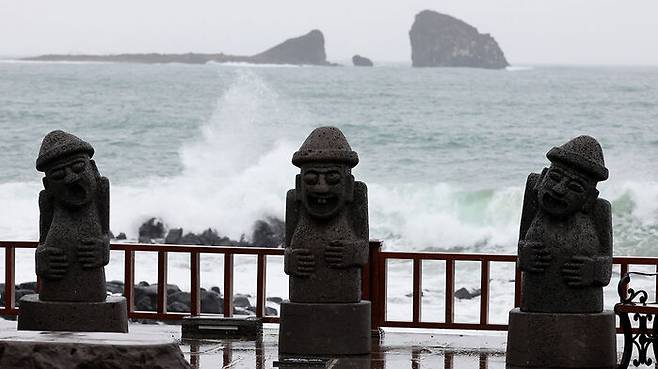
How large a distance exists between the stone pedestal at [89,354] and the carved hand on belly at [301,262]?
3.90 m

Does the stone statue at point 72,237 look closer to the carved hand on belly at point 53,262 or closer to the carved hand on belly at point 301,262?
the carved hand on belly at point 53,262

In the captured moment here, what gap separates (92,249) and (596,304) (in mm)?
4702

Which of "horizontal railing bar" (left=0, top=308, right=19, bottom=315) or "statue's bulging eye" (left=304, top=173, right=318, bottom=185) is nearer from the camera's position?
"statue's bulging eye" (left=304, top=173, right=318, bottom=185)

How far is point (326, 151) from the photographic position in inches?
563

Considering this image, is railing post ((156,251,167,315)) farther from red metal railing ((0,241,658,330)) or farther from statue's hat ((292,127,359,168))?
statue's hat ((292,127,359,168))

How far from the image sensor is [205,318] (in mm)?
15969

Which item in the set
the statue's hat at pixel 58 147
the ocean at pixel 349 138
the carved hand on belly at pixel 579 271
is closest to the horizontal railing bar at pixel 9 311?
the statue's hat at pixel 58 147

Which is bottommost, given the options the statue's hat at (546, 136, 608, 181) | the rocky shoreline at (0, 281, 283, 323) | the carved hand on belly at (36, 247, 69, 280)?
the rocky shoreline at (0, 281, 283, 323)

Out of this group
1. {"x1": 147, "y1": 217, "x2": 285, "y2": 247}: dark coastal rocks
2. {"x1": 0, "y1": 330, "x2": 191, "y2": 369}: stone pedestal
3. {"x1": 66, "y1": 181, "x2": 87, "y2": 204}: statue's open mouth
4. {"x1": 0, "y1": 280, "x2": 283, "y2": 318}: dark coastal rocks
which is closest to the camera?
{"x1": 0, "y1": 330, "x2": 191, "y2": 369}: stone pedestal

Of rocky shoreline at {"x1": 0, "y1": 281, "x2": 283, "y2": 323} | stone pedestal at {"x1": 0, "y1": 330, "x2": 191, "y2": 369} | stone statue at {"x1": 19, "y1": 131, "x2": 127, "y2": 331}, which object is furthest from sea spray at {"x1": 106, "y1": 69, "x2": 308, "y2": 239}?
stone pedestal at {"x1": 0, "y1": 330, "x2": 191, "y2": 369}

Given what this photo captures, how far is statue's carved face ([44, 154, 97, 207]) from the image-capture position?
1439cm

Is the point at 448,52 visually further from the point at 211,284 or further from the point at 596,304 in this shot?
the point at 596,304

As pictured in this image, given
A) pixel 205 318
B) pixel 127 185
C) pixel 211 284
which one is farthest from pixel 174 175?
pixel 205 318

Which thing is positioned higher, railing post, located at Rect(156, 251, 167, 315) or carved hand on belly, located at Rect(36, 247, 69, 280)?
carved hand on belly, located at Rect(36, 247, 69, 280)
